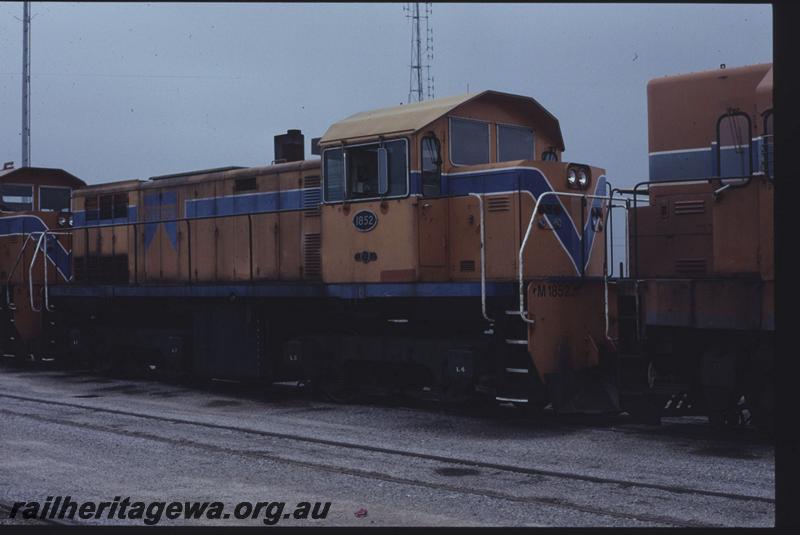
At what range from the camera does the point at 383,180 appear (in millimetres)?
10953

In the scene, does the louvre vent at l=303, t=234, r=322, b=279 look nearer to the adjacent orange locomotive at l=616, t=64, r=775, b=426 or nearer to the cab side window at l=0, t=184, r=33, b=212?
the adjacent orange locomotive at l=616, t=64, r=775, b=426

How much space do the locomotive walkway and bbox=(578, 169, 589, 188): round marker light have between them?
9.27ft

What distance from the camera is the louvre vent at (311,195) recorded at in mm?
12352

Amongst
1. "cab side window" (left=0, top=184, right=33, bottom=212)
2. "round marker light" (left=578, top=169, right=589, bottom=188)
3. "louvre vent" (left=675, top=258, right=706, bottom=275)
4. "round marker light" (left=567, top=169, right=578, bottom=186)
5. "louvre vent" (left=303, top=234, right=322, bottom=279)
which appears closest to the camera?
"louvre vent" (left=675, top=258, right=706, bottom=275)

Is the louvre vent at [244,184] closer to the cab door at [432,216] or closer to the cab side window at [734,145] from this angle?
the cab door at [432,216]

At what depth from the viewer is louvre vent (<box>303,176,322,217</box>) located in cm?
1235

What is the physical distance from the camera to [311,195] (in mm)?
12461

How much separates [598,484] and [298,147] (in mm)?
8110

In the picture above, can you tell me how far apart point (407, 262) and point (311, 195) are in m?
2.29

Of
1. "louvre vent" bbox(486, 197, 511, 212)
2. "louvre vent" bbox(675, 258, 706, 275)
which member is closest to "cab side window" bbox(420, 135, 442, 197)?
"louvre vent" bbox(486, 197, 511, 212)

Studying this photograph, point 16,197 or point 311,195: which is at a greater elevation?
point 16,197

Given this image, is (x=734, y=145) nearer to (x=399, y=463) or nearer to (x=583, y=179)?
(x=583, y=179)

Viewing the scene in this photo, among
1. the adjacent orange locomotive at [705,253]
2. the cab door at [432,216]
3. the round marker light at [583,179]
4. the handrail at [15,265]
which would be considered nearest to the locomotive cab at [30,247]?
the handrail at [15,265]

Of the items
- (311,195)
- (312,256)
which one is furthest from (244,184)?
(312,256)
